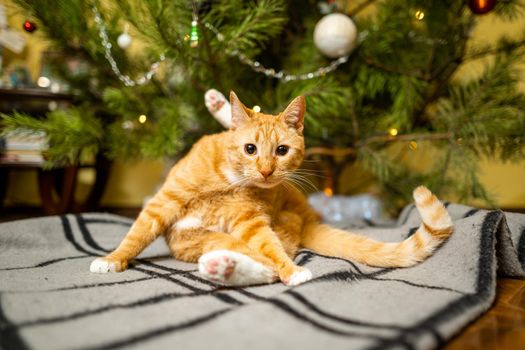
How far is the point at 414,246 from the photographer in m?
→ 0.91

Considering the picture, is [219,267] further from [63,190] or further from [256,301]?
[63,190]

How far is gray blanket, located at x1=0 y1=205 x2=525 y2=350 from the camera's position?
20.8 inches

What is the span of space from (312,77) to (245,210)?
1.91 feet

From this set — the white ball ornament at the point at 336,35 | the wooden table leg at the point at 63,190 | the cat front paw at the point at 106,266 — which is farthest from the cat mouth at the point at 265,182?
the wooden table leg at the point at 63,190

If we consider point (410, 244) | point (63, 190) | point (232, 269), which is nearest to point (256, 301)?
point (232, 269)

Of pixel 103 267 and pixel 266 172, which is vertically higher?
pixel 266 172

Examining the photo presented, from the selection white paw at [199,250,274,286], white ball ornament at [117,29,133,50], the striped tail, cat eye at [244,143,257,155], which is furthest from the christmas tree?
white paw at [199,250,274,286]

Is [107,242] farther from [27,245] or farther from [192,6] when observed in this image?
[192,6]

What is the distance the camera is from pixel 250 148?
0.97 metres

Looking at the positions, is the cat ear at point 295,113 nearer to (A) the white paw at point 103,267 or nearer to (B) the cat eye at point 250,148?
(B) the cat eye at point 250,148

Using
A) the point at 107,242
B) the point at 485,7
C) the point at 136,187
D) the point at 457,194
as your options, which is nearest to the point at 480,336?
the point at 457,194

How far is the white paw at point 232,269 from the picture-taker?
2.34 ft

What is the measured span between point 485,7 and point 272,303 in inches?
42.8

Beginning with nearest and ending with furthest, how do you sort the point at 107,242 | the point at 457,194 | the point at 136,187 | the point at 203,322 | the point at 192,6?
the point at 203,322 → the point at 192,6 → the point at 107,242 → the point at 457,194 → the point at 136,187
